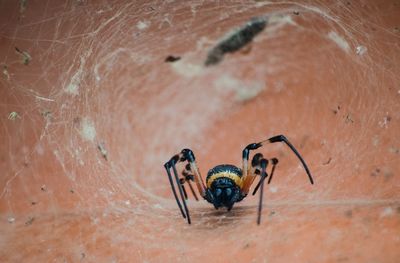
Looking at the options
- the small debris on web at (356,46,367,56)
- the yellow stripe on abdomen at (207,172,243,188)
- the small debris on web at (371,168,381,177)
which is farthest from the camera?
the small debris on web at (356,46,367,56)

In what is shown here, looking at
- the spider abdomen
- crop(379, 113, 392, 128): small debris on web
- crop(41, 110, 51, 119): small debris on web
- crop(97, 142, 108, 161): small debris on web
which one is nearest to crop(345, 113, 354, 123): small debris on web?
crop(379, 113, 392, 128): small debris on web

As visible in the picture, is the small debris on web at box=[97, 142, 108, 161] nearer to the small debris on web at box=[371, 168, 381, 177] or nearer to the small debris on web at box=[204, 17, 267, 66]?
the small debris on web at box=[204, 17, 267, 66]

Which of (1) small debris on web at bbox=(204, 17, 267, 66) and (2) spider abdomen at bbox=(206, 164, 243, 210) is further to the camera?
(1) small debris on web at bbox=(204, 17, 267, 66)

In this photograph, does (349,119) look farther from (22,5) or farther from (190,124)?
(22,5)

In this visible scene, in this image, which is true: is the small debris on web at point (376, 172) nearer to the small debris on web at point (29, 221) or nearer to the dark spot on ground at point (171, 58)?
the dark spot on ground at point (171, 58)

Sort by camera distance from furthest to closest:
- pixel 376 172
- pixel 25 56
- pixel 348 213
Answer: pixel 25 56 < pixel 376 172 < pixel 348 213

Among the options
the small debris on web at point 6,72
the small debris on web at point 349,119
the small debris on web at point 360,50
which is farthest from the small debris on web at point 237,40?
the small debris on web at point 6,72

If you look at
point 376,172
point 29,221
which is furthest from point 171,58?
point 376,172
